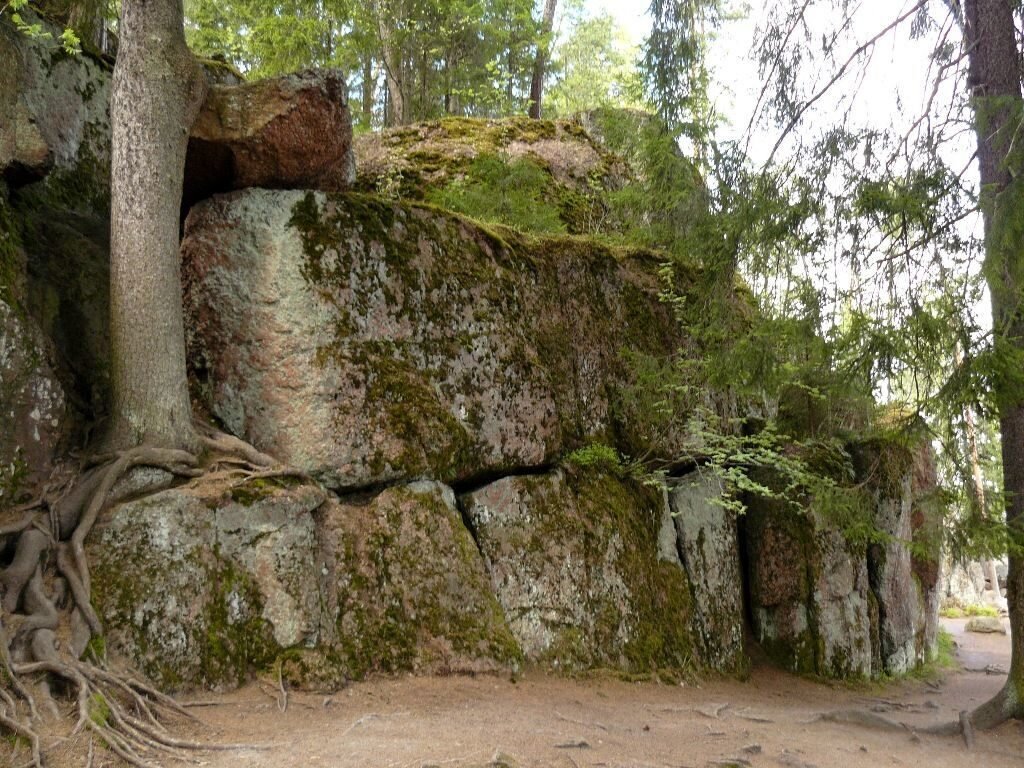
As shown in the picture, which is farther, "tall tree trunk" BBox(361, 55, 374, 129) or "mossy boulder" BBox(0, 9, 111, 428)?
"tall tree trunk" BBox(361, 55, 374, 129)

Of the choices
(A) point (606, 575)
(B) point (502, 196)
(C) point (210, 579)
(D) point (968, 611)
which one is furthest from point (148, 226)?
(D) point (968, 611)

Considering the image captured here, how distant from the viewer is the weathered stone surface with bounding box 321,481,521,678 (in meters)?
6.34

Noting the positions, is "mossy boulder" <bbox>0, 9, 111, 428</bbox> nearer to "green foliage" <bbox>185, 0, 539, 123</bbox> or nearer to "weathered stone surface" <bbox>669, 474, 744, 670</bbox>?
"green foliage" <bbox>185, 0, 539, 123</bbox>

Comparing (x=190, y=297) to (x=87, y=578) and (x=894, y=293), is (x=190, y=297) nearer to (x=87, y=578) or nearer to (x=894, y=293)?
(x=87, y=578)

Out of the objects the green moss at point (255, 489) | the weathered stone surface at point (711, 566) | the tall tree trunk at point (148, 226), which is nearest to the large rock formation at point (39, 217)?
the tall tree trunk at point (148, 226)

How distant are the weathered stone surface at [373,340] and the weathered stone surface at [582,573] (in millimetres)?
453

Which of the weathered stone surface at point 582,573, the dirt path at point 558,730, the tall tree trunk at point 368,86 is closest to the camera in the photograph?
the dirt path at point 558,730

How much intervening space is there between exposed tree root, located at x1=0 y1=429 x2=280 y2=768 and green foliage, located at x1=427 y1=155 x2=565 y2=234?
620 cm

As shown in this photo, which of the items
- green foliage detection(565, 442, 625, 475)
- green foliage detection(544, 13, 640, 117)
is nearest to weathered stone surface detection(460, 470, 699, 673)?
green foliage detection(565, 442, 625, 475)

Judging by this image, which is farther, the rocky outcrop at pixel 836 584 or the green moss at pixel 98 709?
the rocky outcrop at pixel 836 584

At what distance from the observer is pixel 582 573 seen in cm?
816

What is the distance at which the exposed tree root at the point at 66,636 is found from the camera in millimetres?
4035

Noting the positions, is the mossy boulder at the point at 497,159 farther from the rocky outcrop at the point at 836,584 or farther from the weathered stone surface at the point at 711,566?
the rocky outcrop at the point at 836,584

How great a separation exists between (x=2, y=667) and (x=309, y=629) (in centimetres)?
223
